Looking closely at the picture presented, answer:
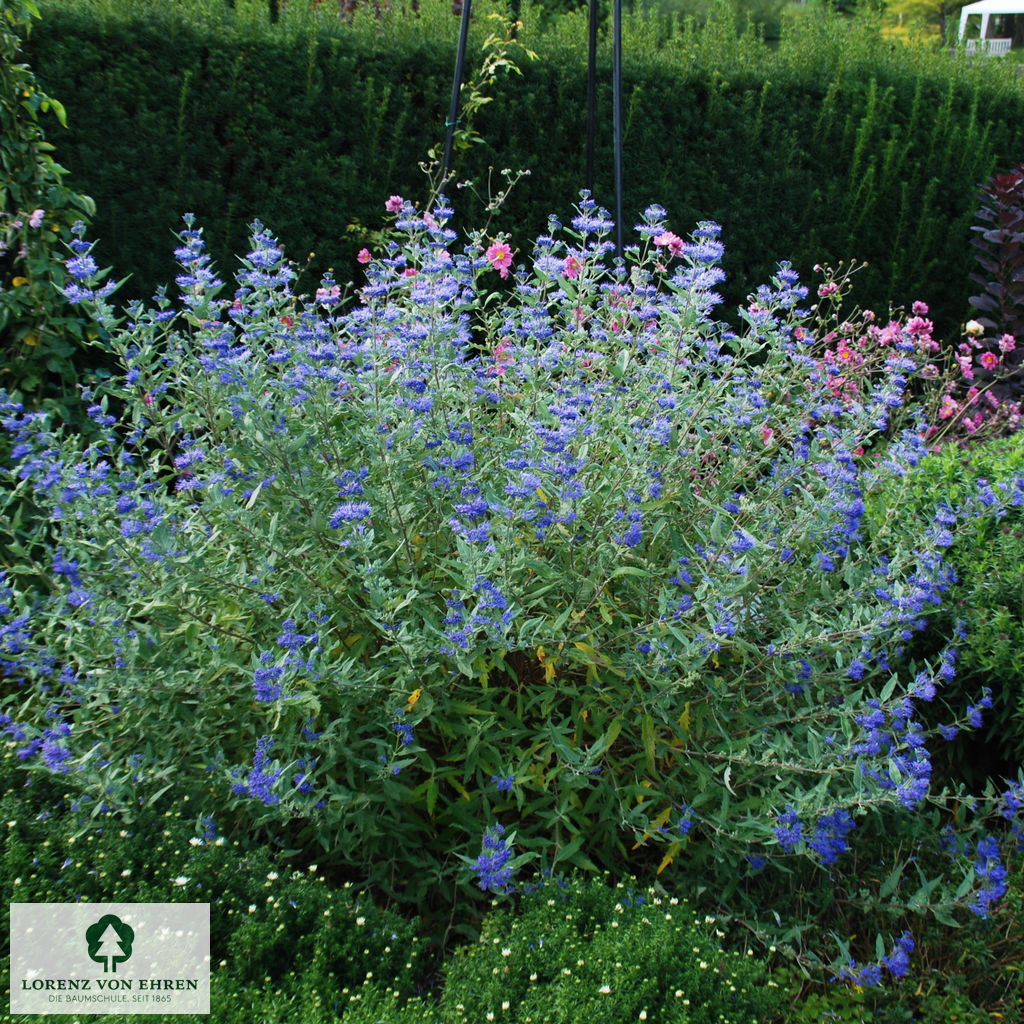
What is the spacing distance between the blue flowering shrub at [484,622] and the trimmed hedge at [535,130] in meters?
2.68

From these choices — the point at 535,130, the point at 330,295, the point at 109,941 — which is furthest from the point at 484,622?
the point at 535,130

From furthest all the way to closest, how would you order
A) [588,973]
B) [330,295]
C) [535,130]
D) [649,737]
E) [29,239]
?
1. [535,130]
2. [29,239]
3. [330,295]
4. [649,737]
5. [588,973]

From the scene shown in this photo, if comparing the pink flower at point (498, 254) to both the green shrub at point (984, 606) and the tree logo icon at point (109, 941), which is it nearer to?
the green shrub at point (984, 606)

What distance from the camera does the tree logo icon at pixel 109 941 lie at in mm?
2160

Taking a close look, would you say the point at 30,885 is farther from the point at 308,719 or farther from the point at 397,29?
the point at 397,29

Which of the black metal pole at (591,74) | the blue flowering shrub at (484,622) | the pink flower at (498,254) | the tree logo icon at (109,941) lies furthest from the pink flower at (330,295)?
the black metal pole at (591,74)

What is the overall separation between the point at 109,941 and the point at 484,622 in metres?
1.10

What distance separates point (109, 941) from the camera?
7.20 ft

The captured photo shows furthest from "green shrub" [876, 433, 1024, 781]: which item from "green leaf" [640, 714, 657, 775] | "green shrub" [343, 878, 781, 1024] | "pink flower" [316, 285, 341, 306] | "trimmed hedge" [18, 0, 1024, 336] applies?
"trimmed hedge" [18, 0, 1024, 336]

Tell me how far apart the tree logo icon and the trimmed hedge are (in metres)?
3.75

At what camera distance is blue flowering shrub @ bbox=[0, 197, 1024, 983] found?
240 centimetres

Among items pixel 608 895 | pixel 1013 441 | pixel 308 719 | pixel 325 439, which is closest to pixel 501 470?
pixel 325 439

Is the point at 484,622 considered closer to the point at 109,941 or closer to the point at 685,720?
the point at 685,720

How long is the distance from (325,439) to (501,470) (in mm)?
541
